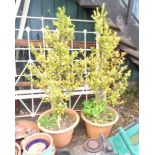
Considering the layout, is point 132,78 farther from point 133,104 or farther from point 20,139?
point 20,139

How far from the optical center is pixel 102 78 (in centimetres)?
254

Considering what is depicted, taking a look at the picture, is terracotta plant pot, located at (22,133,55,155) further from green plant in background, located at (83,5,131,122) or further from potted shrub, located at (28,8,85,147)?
green plant in background, located at (83,5,131,122)

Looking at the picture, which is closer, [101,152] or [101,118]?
[101,152]

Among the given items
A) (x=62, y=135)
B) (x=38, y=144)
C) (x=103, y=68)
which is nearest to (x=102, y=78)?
Answer: (x=103, y=68)

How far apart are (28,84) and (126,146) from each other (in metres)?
1.37

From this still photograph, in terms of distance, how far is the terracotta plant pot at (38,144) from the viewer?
228 cm

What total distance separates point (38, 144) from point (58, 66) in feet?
2.51

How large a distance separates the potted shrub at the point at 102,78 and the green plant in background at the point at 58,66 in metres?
0.17

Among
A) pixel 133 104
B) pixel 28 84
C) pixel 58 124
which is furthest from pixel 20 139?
pixel 133 104

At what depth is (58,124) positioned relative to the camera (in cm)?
257

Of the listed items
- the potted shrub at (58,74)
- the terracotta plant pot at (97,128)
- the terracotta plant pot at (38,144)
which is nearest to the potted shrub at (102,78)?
the terracotta plant pot at (97,128)

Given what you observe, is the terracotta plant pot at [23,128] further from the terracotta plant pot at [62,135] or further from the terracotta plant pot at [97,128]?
the terracotta plant pot at [97,128]

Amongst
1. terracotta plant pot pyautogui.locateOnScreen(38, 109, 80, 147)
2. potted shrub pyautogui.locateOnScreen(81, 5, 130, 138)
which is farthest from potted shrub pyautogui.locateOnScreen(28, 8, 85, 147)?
potted shrub pyautogui.locateOnScreen(81, 5, 130, 138)

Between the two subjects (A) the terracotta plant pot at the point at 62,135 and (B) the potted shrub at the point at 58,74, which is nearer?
(B) the potted shrub at the point at 58,74
